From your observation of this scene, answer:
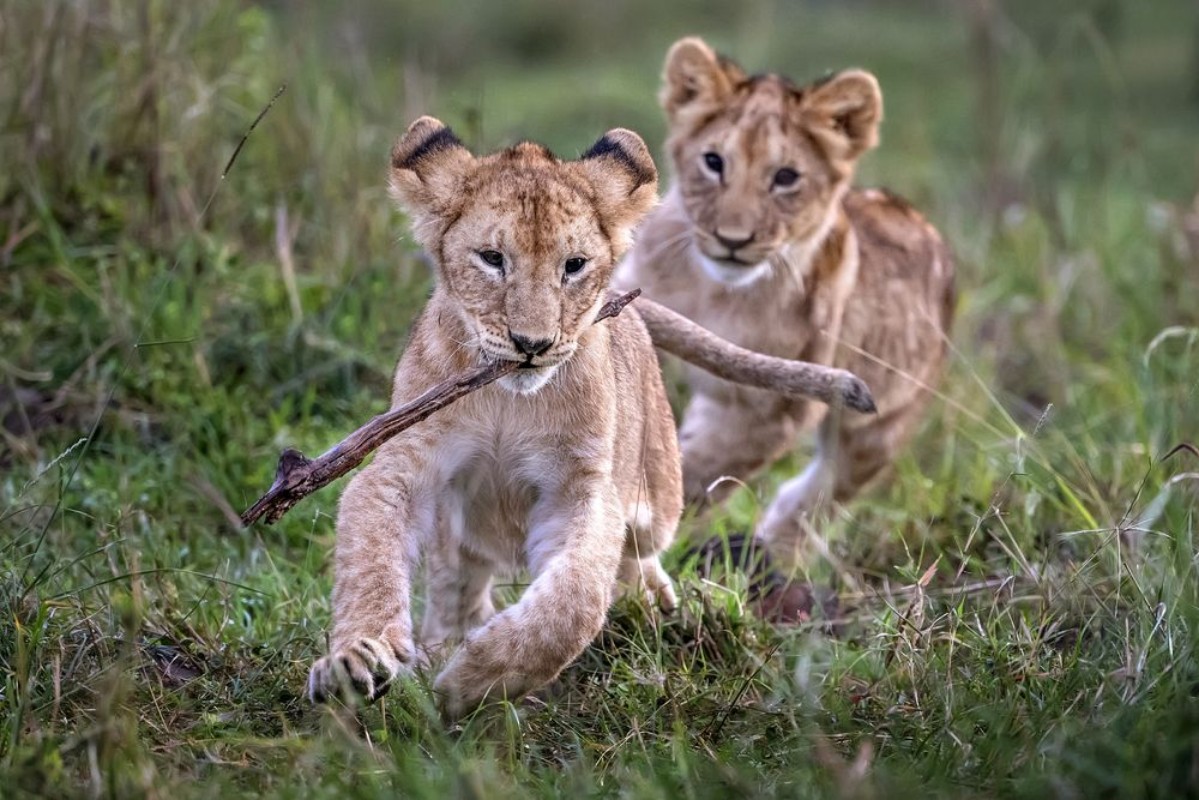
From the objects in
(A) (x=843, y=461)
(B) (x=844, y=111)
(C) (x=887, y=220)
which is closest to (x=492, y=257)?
(B) (x=844, y=111)

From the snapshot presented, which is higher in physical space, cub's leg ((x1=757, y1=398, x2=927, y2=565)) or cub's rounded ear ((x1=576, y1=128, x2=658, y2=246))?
cub's rounded ear ((x1=576, y1=128, x2=658, y2=246))

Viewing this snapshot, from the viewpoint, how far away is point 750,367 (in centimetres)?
432

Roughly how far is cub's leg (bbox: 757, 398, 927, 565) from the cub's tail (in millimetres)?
1752

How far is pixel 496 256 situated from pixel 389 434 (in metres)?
0.46

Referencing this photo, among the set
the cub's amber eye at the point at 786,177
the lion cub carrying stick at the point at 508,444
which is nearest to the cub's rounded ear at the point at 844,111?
the cub's amber eye at the point at 786,177

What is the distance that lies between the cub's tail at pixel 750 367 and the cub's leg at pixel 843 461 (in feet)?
5.75

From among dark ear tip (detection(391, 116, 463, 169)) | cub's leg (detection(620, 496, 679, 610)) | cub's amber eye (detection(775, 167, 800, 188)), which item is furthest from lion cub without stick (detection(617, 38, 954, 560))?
dark ear tip (detection(391, 116, 463, 169))

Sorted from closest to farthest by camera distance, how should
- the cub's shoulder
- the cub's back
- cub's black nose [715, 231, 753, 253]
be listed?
cub's black nose [715, 231, 753, 253] < the cub's back < the cub's shoulder

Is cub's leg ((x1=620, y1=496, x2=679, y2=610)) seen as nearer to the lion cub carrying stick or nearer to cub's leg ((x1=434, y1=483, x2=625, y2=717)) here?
the lion cub carrying stick

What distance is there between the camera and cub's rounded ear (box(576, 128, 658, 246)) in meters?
3.97

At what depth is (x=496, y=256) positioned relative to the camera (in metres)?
3.73

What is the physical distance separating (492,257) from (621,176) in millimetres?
438

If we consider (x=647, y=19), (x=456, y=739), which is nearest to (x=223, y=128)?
(x=456, y=739)

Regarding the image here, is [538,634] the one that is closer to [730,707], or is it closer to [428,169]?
[730,707]
